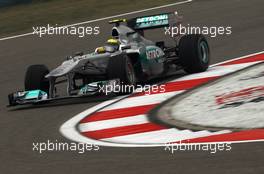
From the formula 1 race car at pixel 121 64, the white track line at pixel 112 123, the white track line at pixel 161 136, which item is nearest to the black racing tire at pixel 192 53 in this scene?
the formula 1 race car at pixel 121 64

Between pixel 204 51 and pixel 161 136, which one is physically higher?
pixel 204 51

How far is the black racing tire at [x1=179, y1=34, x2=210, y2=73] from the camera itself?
11.0 metres

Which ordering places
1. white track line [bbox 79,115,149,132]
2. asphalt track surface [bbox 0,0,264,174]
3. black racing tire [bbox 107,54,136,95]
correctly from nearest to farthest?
asphalt track surface [bbox 0,0,264,174] < white track line [bbox 79,115,149,132] < black racing tire [bbox 107,54,136,95]

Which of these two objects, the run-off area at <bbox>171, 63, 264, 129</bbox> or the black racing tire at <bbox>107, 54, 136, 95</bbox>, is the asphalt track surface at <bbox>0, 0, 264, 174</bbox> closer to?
the black racing tire at <bbox>107, 54, 136, 95</bbox>

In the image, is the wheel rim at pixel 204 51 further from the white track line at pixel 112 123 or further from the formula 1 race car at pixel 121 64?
the white track line at pixel 112 123

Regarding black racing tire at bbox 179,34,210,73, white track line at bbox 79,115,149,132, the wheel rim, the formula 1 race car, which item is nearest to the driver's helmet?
the formula 1 race car

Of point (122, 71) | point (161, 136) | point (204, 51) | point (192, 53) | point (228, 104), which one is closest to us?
point (161, 136)

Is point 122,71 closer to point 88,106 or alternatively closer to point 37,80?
point 88,106

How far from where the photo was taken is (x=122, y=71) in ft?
32.4

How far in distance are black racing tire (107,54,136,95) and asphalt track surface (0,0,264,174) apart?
41 centimetres

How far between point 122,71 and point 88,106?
622 millimetres

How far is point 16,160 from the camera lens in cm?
688

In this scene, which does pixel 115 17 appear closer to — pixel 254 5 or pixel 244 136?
pixel 254 5

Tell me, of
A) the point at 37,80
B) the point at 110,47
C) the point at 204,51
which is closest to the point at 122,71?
the point at 110,47
